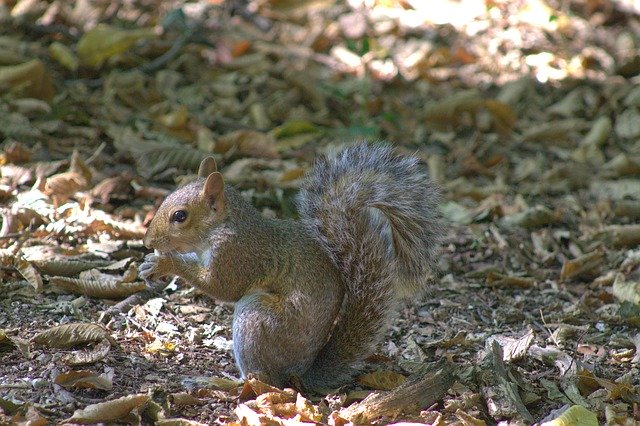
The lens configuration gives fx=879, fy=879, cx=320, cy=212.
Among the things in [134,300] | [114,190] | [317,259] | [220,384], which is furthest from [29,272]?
[317,259]

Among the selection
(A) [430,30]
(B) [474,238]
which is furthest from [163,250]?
(A) [430,30]

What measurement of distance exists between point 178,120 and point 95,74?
1085 mm

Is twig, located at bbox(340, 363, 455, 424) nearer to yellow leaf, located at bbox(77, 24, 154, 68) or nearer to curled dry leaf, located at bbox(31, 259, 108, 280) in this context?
curled dry leaf, located at bbox(31, 259, 108, 280)

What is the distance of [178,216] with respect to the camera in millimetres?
3414

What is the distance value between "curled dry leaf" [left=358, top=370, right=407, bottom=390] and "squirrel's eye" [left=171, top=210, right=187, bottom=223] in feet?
3.11

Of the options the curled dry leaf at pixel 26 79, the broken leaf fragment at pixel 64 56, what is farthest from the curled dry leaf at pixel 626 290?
the broken leaf fragment at pixel 64 56

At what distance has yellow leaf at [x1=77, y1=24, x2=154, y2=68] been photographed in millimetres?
6262

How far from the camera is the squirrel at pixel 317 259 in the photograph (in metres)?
3.33

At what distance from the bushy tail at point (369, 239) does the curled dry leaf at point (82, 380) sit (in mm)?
767

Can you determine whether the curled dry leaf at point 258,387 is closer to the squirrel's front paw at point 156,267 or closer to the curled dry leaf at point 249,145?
the squirrel's front paw at point 156,267

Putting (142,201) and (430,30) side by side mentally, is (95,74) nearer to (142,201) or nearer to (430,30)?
(142,201)

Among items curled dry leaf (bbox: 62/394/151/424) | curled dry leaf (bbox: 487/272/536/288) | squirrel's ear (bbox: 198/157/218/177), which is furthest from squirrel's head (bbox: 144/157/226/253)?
curled dry leaf (bbox: 487/272/536/288)

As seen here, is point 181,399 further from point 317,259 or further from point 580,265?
point 580,265

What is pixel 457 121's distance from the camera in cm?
659
